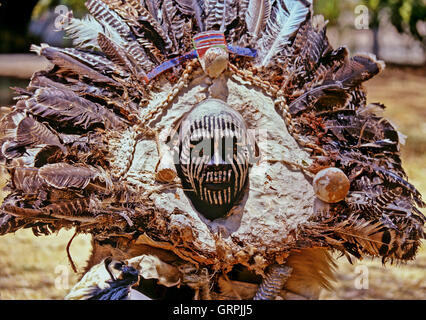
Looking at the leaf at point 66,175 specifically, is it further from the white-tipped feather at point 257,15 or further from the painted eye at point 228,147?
the white-tipped feather at point 257,15

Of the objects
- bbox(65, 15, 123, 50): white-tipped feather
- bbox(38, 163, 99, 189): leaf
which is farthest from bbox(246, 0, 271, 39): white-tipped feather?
bbox(38, 163, 99, 189): leaf

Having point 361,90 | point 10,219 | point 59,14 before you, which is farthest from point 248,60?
point 10,219

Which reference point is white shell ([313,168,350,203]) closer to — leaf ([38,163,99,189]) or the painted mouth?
the painted mouth

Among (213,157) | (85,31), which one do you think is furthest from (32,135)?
(213,157)

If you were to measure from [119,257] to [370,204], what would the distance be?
0.72 meters

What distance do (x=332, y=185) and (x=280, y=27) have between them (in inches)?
20.4

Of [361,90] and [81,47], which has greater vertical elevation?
[81,47]

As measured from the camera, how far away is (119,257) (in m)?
1.42

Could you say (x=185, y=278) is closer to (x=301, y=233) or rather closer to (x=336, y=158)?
(x=301, y=233)

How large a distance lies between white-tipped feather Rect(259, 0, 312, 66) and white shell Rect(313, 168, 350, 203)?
376mm

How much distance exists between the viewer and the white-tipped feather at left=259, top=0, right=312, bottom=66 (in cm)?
148

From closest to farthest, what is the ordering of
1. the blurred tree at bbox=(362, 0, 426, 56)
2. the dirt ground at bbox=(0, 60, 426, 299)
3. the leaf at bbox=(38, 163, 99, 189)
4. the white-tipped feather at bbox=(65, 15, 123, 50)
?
the leaf at bbox=(38, 163, 99, 189)
the white-tipped feather at bbox=(65, 15, 123, 50)
the dirt ground at bbox=(0, 60, 426, 299)
the blurred tree at bbox=(362, 0, 426, 56)

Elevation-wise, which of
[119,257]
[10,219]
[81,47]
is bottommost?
[119,257]
